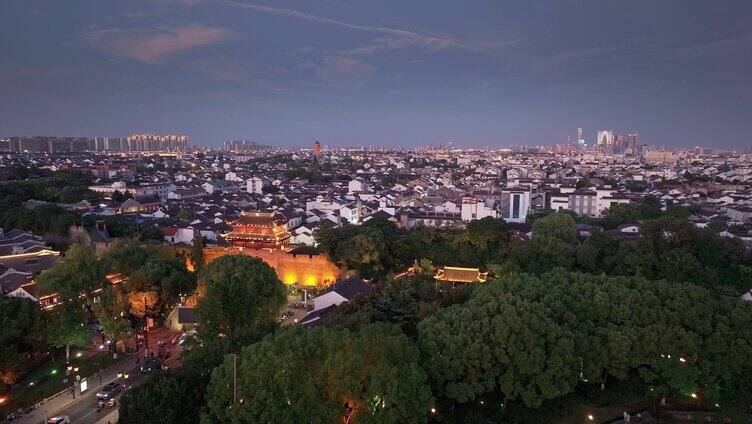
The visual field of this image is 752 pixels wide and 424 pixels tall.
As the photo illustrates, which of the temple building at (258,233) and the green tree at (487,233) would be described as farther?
the temple building at (258,233)

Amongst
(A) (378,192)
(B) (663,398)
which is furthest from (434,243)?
(A) (378,192)

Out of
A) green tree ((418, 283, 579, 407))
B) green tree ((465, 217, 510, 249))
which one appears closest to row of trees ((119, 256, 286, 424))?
green tree ((418, 283, 579, 407))

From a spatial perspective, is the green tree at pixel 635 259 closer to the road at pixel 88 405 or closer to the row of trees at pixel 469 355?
the row of trees at pixel 469 355

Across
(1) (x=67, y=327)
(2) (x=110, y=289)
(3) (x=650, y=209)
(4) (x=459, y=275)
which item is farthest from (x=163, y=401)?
(3) (x=650, y=209)

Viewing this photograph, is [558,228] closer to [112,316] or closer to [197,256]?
[197,256]

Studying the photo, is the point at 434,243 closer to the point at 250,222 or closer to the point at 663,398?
the point at 250,222

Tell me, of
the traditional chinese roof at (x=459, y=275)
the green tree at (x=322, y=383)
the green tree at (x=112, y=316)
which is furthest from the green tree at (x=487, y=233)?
the green tree at (x=112, y=316)
